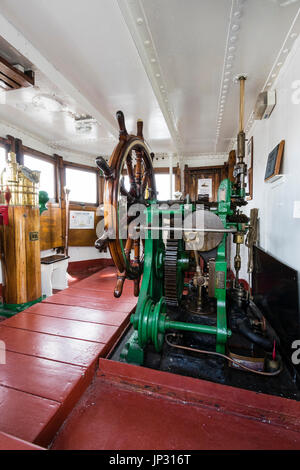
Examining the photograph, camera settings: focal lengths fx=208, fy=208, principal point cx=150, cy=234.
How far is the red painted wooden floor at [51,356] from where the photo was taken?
3.11 ft

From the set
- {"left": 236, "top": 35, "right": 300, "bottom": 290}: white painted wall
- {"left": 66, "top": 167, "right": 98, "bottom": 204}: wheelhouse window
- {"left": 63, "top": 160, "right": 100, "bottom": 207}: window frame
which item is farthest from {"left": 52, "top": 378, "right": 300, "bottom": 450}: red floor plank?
{"left": 66, "top": 167, "right": 98, "bottom": 204}: wheelhouse window

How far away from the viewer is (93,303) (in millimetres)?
2246

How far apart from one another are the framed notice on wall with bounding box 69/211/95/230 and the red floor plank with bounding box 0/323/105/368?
3034mm

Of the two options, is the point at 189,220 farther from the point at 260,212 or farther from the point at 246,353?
the point at 260,212

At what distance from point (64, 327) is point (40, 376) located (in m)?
0.55

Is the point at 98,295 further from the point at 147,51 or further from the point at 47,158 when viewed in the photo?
the point at 47,158

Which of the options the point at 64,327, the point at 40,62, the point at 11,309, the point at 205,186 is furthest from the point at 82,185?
the point at 64,327

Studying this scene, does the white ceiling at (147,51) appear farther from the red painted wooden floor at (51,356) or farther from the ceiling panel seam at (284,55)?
the red painted wooden floor at (51,356)

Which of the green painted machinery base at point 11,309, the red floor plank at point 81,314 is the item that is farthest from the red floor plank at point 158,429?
the green painted machinery base at point 11,309

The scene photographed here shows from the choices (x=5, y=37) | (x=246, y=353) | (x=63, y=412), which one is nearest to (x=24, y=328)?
(x=63, y=412)

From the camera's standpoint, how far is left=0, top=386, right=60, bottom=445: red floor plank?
2.88ft

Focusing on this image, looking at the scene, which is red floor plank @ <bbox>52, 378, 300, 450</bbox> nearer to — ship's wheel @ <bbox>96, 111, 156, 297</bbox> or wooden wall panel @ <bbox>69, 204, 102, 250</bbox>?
ship's wheel @ <bbox>96, 111, 156, 297</bbox>

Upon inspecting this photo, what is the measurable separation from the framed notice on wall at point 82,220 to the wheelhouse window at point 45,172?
56 cm

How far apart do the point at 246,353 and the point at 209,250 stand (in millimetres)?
746
